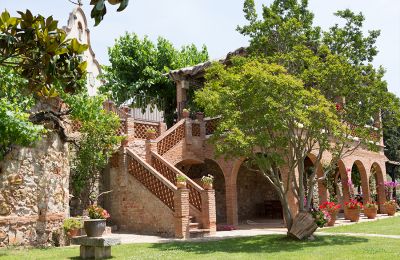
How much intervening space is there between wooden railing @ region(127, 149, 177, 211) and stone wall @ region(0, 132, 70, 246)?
303 centimetres

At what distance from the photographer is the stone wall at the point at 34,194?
11414 mm

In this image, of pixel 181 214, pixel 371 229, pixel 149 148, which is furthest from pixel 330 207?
pixel 149 148

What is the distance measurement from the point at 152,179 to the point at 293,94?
230 inches

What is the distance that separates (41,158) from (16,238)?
2163 mm

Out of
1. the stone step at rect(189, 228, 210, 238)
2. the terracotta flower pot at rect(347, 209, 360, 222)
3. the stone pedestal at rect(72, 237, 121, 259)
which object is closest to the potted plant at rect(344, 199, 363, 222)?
the terracotta flower pot at rect(347, 209, 360, 222)

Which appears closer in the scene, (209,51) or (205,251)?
(205,251)

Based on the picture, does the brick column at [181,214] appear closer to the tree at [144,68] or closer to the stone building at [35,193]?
the stone building at [35,193]

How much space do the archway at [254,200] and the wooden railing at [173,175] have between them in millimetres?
5818

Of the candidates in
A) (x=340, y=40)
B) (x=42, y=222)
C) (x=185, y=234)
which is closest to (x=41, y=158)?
(x=42, y=222)

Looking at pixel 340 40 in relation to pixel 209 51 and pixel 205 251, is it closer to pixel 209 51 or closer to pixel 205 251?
pixel 205 251

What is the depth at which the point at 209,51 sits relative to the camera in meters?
30.0

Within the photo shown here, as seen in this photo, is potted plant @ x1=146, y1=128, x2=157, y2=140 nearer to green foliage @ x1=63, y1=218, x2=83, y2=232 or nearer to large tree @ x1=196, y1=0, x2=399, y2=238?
large tree @ x1=196, y1=0, x2=399, y2=238

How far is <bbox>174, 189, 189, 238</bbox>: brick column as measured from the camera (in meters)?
13.8

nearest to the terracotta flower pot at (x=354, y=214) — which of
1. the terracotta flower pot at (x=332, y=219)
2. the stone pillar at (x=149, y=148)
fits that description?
the terracotta flower pot at (x=332, y=219)
